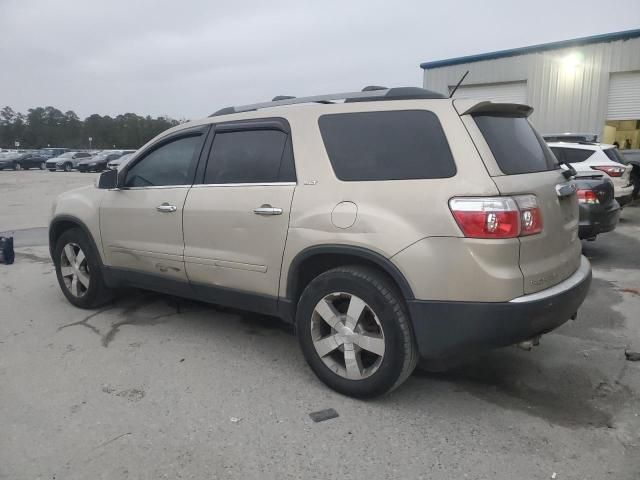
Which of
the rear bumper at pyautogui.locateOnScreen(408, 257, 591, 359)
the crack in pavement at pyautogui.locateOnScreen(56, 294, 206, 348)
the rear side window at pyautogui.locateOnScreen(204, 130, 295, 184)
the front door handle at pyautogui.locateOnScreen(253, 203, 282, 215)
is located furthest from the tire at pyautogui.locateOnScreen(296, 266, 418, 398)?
the crack in pavement at pyautogui.locateOnScreen(56, 294, 206, 348)

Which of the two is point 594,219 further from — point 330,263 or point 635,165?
point 635,165

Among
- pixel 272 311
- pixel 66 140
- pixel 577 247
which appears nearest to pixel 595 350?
pixel 577 247

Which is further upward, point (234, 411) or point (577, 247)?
point (577, 247)

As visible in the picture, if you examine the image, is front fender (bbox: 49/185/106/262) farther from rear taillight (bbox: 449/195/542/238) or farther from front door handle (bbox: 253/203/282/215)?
rear taillight (bbox: 449/195/542/238)

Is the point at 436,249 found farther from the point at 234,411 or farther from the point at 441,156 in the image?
the point at 234,411

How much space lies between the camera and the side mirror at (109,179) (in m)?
4.57

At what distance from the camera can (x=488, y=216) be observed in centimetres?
269

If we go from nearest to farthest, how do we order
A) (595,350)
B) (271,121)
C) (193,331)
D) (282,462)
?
(282,462) < (271,121) < (595,350) < (193,331)

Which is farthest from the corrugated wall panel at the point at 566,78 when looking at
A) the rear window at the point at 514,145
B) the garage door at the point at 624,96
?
the rear window at the point at 514,145

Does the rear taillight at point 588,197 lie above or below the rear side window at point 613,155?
below

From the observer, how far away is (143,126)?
85.1 meters

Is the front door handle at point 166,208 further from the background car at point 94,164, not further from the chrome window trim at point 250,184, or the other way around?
the background car at point 94,164

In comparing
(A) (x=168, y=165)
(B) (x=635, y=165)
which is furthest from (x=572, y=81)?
(A) (x=168, y=165)

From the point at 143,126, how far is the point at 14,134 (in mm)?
24200
